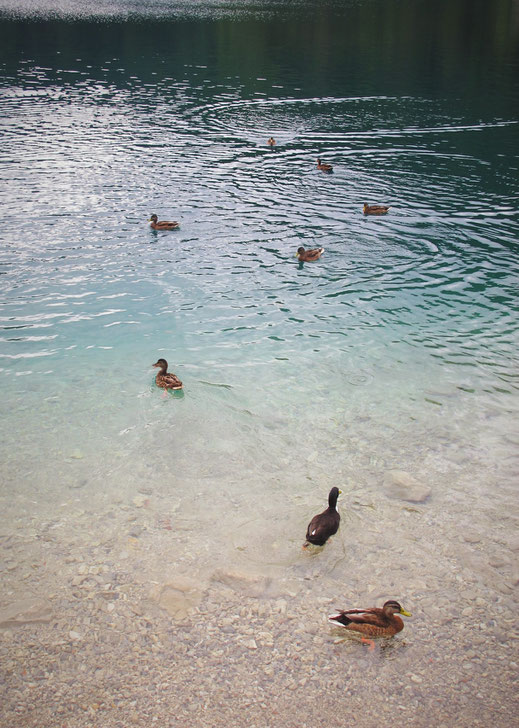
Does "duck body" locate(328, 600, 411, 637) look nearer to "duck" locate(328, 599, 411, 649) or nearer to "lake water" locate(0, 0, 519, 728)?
"duck" locate(328, 599, 411, 649)

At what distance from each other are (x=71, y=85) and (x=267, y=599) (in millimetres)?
52958

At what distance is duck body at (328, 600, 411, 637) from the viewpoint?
826 centimetres

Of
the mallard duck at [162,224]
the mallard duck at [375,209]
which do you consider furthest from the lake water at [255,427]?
the mallard duck at [162,224]

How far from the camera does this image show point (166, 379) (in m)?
14.4

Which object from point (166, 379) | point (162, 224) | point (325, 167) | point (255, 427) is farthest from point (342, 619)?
point (325, 167)

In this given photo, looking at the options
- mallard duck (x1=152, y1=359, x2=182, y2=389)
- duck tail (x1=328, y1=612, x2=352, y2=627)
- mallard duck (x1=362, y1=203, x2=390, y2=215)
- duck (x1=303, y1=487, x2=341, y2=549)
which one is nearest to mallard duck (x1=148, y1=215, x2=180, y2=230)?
mallard duck (x1=362, y1=203, x2=390, y2=215)

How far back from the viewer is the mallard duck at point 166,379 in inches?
564

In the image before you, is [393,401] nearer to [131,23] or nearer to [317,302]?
[317,302]

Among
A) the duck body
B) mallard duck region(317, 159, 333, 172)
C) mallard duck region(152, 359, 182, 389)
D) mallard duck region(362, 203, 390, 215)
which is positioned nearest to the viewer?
the duck body

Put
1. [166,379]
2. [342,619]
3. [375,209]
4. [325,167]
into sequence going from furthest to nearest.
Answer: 1. [325,167]
2. [375,209]
3. [166,379]
4. [342,619]

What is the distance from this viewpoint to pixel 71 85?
168 feet

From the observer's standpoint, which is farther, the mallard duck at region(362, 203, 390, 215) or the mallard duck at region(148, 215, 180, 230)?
the mallard duck at region(362, 203, 390, 215)

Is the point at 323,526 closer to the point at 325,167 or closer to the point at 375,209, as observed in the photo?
the point at 375,209

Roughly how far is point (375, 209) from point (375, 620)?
65.5 feet
